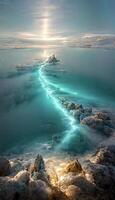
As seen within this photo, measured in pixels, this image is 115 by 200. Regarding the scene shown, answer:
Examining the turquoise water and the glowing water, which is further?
the glowing water

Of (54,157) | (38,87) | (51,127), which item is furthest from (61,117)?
(38,87)

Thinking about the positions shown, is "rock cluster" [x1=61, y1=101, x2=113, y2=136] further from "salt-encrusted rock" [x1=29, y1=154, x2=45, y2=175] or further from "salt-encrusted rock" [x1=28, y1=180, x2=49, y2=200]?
"salt-encrusted rock" [x1=28, y1=180, x2=49, y2=200]

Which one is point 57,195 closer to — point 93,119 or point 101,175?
point 101,175

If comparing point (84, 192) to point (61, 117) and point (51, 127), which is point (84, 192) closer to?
point (51, 127)

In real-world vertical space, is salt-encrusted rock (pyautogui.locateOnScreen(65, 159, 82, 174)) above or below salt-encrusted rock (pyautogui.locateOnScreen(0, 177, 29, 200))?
below

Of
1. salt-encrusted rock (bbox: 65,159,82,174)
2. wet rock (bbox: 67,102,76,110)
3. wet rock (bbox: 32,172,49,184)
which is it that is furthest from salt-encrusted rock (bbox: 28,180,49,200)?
wet rock (bbox: 67,102,76,110)

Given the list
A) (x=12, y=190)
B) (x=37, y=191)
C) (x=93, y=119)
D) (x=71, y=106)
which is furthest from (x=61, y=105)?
(x=12, y=190)
